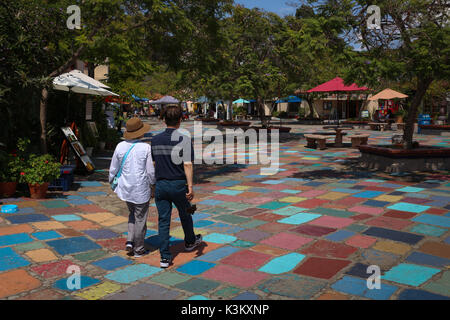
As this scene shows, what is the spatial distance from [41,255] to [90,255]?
56cm

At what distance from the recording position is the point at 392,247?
5.00 metres

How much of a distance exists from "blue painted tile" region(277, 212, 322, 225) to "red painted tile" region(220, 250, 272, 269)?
4.71 feet

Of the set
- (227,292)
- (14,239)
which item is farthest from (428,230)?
(14,239)

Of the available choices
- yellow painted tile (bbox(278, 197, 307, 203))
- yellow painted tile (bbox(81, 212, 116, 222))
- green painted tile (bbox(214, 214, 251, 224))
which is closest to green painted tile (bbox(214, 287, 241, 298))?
green painted tile (bbox(214, 214, 251, 224))

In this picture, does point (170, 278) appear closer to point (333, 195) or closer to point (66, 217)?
point (66, 217)

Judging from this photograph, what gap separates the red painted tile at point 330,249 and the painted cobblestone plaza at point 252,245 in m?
0.01

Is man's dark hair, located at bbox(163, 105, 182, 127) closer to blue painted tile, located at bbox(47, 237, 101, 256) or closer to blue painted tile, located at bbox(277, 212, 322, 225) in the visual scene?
blue painted tile, located at bbox(47, 237, 101, 256)

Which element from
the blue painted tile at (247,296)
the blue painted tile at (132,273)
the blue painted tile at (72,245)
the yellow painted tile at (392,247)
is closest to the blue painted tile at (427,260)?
the yellow painted tile at (392,247)

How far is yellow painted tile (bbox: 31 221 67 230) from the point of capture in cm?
585

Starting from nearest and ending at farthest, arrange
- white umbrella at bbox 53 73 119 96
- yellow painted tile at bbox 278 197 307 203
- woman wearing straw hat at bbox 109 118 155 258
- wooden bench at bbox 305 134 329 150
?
woman wearing straw hat at bbox 109 118 155 258 → yellow painted tile at bbox 278 197 307 203 → white umbrella at bbox 53 73 119 96 → wooden bench at bbox 305 134 329 150

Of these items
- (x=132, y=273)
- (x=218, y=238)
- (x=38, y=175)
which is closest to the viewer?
(x=132, y=273)

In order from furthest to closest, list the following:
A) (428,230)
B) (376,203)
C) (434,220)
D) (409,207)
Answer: (376,203) → (409,207) → (434,220) → (428,230)

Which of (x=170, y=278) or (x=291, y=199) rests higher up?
(x=291, y=199)

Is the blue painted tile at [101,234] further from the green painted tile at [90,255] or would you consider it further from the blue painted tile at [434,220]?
the blue painted tile at [434,220]
